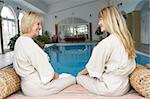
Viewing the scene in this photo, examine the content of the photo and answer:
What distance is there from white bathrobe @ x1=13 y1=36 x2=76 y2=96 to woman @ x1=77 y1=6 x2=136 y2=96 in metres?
0.47

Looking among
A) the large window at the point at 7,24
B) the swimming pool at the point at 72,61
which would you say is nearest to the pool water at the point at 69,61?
the swimming pool at the point at 72,61

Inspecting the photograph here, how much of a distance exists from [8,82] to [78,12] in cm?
2028

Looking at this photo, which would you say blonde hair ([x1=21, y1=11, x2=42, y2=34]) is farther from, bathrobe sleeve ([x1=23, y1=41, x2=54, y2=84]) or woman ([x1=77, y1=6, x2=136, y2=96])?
woman ([x1=77, y1=6, x2=136, y2=96])

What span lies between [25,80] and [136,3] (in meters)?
12.2

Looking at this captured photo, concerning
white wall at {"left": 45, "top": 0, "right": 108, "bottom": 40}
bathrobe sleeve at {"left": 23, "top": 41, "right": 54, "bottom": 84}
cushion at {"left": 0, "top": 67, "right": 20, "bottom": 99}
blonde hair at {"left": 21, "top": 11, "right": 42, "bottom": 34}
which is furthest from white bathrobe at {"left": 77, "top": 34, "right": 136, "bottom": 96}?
white wall at {"left": 45, "top": 0, "right": 108, "bottom": 40}

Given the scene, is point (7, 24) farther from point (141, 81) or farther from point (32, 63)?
point (141, 81)

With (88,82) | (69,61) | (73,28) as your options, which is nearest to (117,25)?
(88,82)

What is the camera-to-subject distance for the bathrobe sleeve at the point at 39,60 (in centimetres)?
231

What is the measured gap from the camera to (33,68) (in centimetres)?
238

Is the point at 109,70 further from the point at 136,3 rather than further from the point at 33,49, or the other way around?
the point at 136,3

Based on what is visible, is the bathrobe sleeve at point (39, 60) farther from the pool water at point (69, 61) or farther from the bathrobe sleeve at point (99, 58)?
the pool water at point (69, 61)

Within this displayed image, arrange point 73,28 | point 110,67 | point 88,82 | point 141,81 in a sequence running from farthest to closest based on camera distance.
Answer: point 73,28, point 88,82, point 110,67, point 141,81

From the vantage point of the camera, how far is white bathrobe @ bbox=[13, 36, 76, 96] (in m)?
2.31

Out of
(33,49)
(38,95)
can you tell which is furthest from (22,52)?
(38,95)
